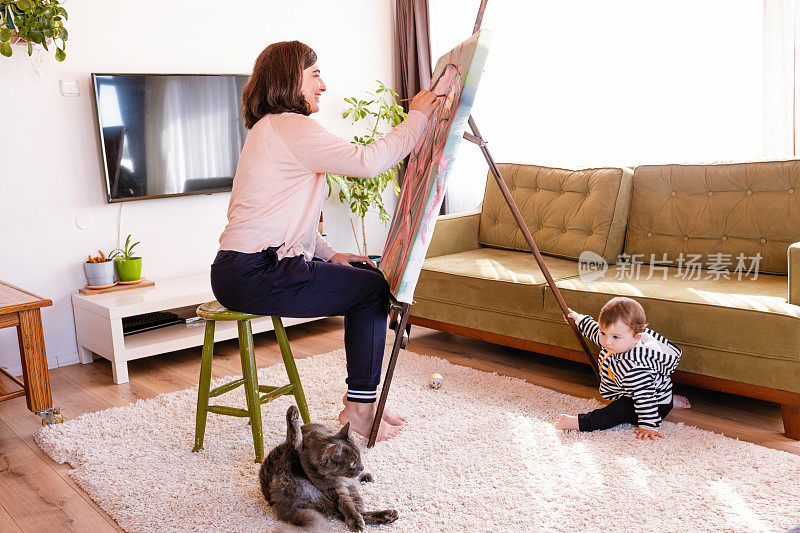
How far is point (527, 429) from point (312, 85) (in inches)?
54.3

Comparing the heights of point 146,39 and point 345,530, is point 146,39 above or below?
above

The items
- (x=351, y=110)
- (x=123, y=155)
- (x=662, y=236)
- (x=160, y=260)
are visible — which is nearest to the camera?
(x=662, y=236)

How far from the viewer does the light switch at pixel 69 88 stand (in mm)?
3615

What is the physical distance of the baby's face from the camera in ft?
7.89

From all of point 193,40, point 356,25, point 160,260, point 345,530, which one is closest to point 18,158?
point 160,260

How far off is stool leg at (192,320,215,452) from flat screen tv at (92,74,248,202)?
1.70 metres

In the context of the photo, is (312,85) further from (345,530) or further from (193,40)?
(193,40)

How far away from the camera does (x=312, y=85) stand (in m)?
2.30

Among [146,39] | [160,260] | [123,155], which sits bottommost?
[160,260]

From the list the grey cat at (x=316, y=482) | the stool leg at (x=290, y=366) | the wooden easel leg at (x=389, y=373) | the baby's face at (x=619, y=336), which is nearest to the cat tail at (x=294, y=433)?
the grey cat at (x=316, y=482)

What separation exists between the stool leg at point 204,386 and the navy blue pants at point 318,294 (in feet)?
0.62

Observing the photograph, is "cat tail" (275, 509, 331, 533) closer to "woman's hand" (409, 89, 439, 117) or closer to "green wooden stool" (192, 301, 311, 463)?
"green wooden stool" (192, 301, 311, 463)

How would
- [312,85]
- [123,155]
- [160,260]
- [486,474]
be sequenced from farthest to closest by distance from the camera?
[160,260]
[123,155]
[312,85]
[486,474]

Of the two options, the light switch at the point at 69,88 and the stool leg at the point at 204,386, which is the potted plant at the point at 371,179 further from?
the stool leg at the point at 204,386
